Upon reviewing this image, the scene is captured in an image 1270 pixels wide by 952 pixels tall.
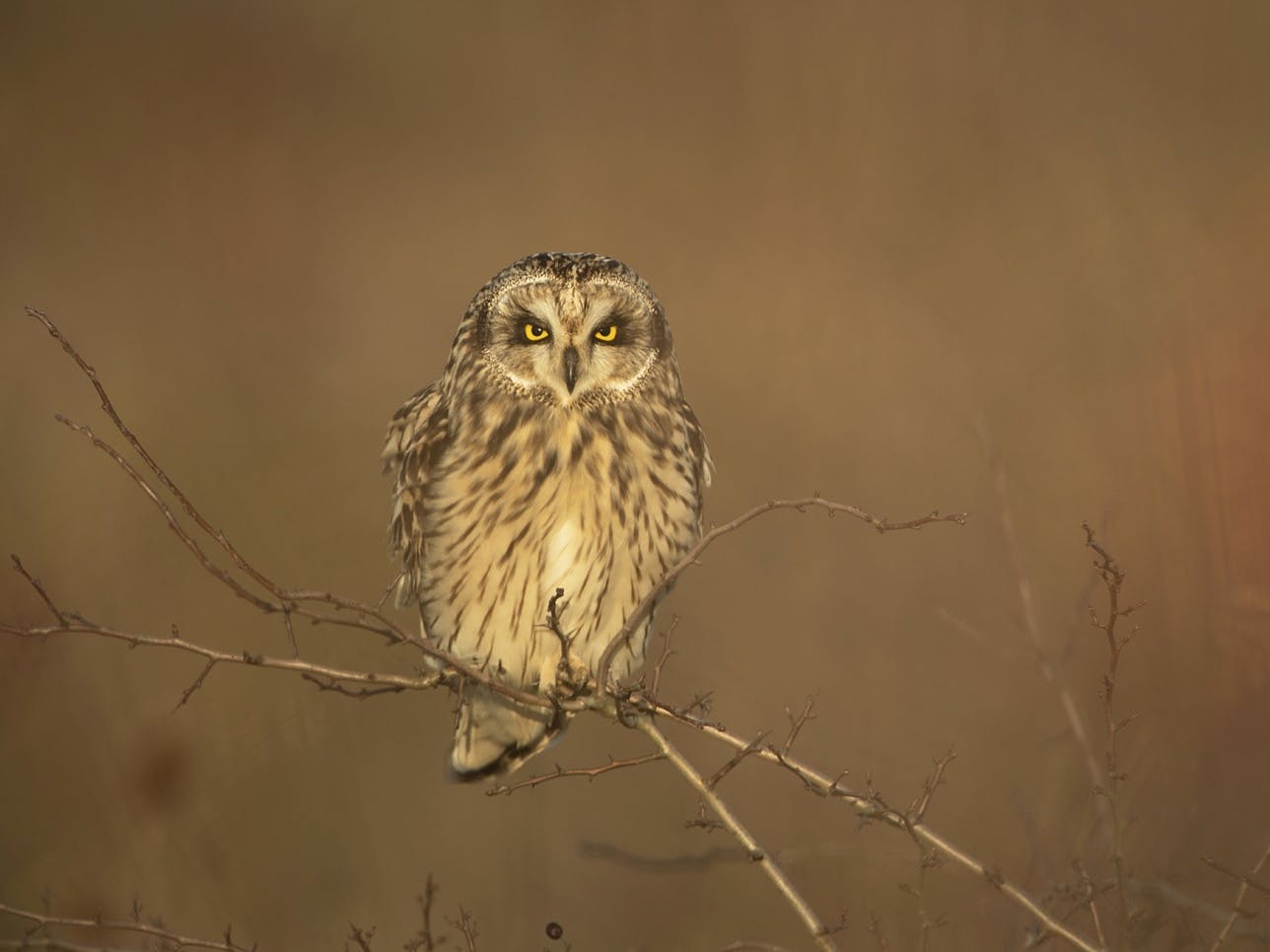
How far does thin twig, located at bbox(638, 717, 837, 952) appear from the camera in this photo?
1978 mm

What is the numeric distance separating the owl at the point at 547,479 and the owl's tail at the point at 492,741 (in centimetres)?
8

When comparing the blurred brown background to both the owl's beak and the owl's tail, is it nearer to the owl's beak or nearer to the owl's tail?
the owl's tail

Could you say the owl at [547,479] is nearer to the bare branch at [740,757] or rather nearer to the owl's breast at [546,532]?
the owl's breast at [546,532]

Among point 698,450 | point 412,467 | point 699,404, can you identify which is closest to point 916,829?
point 698,450

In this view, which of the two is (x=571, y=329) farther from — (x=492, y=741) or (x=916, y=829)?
(x=916, y=829)

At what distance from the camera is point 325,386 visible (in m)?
6.48

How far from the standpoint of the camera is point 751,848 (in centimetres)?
206

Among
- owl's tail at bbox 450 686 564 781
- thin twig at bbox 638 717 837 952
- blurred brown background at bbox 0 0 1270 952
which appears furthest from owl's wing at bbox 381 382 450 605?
thin twig at bbox 638 717 837 952

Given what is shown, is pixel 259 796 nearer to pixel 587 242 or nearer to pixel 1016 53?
pixel 587 242

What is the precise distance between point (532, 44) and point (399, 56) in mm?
969

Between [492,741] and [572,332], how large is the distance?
105cm

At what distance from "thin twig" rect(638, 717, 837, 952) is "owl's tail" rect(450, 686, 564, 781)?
1239 millimetres

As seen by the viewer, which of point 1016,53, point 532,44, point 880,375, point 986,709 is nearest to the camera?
point 986,709

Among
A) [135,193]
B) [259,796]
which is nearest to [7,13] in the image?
[135,193]
